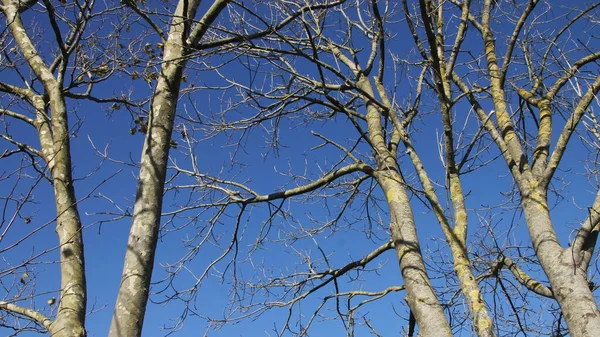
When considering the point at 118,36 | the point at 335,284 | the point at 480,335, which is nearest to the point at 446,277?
the point at 335,284

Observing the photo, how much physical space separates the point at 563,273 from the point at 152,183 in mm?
2706

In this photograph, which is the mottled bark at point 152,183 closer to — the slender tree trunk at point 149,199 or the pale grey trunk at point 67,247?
the slender tree trunk at point 149,199

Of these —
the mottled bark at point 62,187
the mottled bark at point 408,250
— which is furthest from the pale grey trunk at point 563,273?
the mottled bark at point 62,187

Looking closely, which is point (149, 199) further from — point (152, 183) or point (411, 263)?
point (411, 263)

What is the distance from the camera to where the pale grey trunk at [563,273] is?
10.5 feet

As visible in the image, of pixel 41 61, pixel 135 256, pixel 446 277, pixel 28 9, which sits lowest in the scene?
pixel 135 256

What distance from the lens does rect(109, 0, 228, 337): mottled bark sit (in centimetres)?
250

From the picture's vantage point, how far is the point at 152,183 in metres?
2.92

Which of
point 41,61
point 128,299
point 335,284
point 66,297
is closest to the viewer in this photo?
point 128,299

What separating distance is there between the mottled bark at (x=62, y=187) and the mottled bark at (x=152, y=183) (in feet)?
1.21

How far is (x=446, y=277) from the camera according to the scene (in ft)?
16.4

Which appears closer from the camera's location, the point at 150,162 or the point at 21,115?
the point at 150,162

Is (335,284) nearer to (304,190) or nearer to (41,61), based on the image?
(304,190)

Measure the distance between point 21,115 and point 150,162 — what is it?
1840mm
